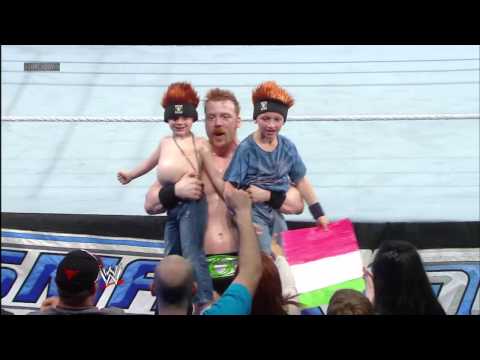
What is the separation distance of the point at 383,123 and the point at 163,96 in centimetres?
83

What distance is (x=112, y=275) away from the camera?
2734 mm

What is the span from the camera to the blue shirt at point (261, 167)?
2.70 meters

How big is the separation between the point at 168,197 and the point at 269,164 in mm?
376

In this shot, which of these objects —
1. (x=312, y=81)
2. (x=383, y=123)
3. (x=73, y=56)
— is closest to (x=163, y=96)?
(x=73, y=56)

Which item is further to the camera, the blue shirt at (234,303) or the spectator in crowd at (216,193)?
the spectator in crowd at (216,193)

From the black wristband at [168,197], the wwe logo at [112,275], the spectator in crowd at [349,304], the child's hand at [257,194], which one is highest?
the child's hand at [257,194]

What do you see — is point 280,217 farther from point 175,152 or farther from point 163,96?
point 163,96

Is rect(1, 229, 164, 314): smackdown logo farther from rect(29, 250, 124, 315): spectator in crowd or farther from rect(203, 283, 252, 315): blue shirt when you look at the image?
rect(203, 283, 252, 315): blue shirt

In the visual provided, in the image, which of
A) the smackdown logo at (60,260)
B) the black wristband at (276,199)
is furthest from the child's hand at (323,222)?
the smackdown logo at (60,260)

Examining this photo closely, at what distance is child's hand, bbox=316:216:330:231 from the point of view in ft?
8.98

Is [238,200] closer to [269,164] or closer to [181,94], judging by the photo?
[269,164]

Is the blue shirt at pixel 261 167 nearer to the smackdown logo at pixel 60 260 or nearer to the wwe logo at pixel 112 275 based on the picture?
the smackdown logo at pixel 60 260

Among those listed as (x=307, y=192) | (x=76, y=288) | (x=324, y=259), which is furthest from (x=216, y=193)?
(x=76, y=288)

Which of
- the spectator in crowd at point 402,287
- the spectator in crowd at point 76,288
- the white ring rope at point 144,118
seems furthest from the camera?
the white ring rope at point 144,118
